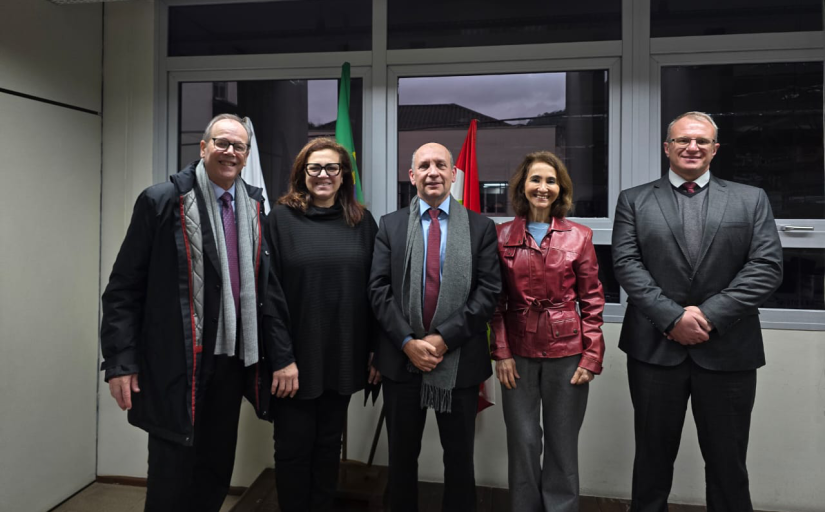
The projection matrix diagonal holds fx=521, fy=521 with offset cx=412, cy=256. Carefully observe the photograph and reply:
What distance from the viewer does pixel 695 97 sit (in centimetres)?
271

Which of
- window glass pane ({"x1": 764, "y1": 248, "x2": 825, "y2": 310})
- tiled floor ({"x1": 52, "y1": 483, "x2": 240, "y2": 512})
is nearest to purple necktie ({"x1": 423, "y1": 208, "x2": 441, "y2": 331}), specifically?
tiled floor ({"x1": 52, "y1": 483, "x2": 240, "y2": 512})

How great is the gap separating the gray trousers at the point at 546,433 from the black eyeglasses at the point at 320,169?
1.03 metres

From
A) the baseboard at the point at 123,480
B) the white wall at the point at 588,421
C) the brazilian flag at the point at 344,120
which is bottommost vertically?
the baseboard at the point at 123,480

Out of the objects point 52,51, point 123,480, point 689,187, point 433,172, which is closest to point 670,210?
point 689,187

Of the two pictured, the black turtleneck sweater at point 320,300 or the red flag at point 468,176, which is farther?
the red flag at point 468,176

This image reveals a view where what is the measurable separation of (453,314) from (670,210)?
93cm

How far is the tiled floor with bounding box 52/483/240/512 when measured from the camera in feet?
8.65

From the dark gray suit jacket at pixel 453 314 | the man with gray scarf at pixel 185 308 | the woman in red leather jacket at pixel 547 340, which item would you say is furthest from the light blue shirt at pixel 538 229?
the man with gray scarf at pixel 185 308

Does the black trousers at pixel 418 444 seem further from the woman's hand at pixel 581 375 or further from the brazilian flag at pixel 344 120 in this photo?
the brazilian flag at pixel 344 120

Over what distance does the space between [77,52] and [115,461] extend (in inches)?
87.8

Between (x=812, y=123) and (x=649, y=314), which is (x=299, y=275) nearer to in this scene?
(x=649, y=314)

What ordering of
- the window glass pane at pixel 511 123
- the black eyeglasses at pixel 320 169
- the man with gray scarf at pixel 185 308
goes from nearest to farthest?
the man with gray scarf at pixel 185 308 → the black eyeglasses at pixel 320 169 → the window glass pane at pixel 511 123

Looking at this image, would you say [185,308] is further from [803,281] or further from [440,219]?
[803,281]

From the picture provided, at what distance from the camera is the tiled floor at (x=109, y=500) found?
104 inches
